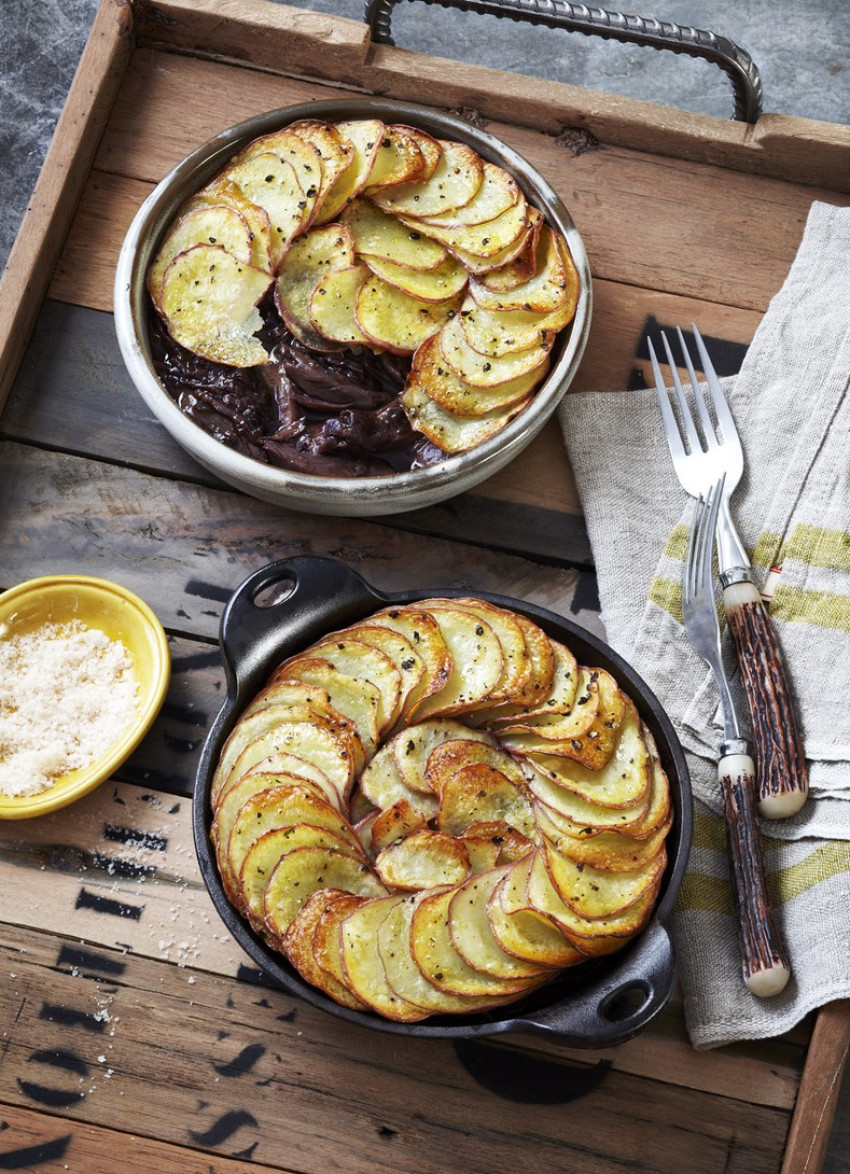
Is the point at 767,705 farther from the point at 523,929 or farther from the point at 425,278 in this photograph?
the point at 425,278

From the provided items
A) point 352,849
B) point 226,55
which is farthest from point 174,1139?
point 226,55

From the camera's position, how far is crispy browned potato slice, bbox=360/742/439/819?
1.92 m

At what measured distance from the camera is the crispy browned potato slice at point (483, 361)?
2067 mm

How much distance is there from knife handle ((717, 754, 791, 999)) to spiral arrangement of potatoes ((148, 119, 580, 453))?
74cm

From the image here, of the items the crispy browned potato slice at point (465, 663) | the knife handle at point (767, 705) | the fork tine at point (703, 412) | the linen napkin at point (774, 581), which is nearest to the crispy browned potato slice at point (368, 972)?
the crispy browned potato slice at point (465, 663)

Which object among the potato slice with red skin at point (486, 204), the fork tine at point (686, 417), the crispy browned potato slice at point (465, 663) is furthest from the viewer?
the fork tine at point (686, 417)

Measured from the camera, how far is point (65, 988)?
2.04m

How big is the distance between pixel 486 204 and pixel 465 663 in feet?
2.77

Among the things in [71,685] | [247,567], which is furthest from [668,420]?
[71,685]

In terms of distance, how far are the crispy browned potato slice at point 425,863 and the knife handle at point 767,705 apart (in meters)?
0.56

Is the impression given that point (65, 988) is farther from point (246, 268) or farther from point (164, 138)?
point (164, 138)

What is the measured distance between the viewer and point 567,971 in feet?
6.26

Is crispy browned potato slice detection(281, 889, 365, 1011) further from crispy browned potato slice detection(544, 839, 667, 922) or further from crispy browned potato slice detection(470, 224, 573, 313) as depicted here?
crispy browned potato slice detection(470, 224, 573, 313)

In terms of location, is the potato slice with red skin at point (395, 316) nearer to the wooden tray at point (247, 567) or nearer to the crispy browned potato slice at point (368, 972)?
the wooden tray at point (247, 567)
